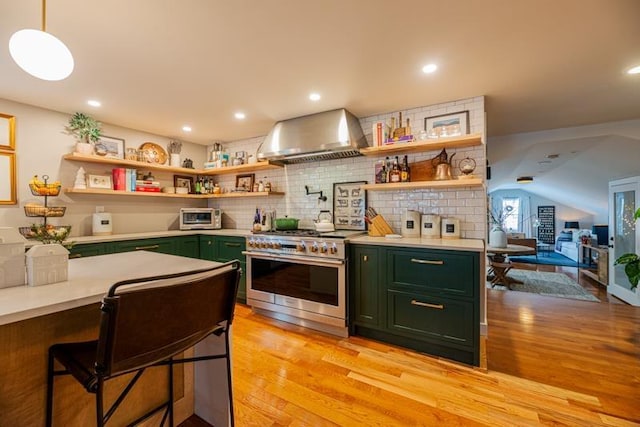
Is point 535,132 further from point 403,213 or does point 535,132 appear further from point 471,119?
point 403,213

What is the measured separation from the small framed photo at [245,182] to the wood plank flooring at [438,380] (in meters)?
1.99

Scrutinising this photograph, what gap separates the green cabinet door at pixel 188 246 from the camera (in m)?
3.53

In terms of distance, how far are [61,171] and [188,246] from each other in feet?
5.23

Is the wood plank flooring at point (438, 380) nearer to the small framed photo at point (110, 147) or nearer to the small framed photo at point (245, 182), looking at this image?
the small framed photo at point (245, 182)

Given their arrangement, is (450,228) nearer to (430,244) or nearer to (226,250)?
(430,244)

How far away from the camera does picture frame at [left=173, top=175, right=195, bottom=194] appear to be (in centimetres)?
412

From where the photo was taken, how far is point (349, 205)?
3.27 metres

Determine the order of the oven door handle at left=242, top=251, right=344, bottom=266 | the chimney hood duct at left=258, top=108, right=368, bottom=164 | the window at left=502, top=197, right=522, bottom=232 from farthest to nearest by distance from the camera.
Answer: the window at left=502, top=197, right=522, bottom=232, the chimney hood duct at left=258, top=108, right=368, bottom=164, the oven door handle at left=242, top=251, right=344, bottom=266

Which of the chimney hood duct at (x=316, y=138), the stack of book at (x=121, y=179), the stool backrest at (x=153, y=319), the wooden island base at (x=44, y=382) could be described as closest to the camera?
the stool backrest at (x=153, y=319)

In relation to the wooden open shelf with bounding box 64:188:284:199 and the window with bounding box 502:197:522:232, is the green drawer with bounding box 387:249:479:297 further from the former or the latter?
the window with bounding box 502:197:522:232

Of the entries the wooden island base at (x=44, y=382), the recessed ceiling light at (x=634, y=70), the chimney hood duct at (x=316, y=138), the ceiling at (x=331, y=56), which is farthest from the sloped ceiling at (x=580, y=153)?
the wooden island base at (x=44, y=382)

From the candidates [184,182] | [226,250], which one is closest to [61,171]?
[184,182]

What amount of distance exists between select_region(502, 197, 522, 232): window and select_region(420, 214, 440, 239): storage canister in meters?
10.4

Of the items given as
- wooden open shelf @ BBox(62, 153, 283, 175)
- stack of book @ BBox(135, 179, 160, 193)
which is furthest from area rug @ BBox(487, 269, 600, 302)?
stack of book @ BBox(135, 179, 160, 193)
